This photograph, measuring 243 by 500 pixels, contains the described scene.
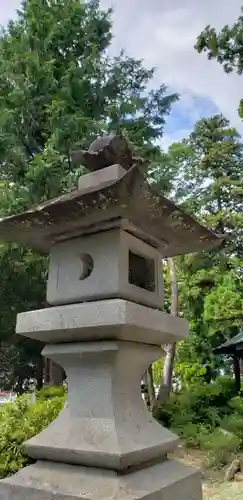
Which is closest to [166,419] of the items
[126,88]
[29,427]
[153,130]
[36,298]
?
[36,298]

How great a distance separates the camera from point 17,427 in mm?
5109

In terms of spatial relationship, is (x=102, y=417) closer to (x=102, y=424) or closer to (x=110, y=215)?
(x=102, y=424)

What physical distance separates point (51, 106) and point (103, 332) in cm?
833

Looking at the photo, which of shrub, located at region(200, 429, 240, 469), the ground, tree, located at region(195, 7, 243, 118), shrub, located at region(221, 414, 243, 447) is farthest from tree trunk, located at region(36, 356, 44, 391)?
tree, located at region(195, 7, 243, 118)

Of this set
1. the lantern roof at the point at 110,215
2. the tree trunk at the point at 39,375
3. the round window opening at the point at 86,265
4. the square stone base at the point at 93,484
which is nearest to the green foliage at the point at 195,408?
the tree trunk at the point at 39,375

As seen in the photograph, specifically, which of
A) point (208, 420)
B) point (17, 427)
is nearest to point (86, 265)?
point (17, 427)

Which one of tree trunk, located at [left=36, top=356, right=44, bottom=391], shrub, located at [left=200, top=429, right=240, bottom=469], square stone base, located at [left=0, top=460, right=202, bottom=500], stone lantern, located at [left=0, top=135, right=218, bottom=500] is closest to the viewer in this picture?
square stone base, located at [left=0, top=460, right=202, bottom=500]

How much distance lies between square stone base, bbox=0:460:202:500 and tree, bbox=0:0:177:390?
6945mm

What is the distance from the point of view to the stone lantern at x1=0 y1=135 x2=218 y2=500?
2.10 metres

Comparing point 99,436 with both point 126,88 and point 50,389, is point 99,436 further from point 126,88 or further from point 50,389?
point 126,88

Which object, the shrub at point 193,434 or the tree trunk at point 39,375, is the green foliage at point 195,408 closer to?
the shrub at point 193,434

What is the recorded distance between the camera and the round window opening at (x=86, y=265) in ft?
8.24

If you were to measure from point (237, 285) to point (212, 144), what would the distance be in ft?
17.2

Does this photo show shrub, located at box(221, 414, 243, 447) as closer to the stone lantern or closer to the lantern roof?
the stone lantern
